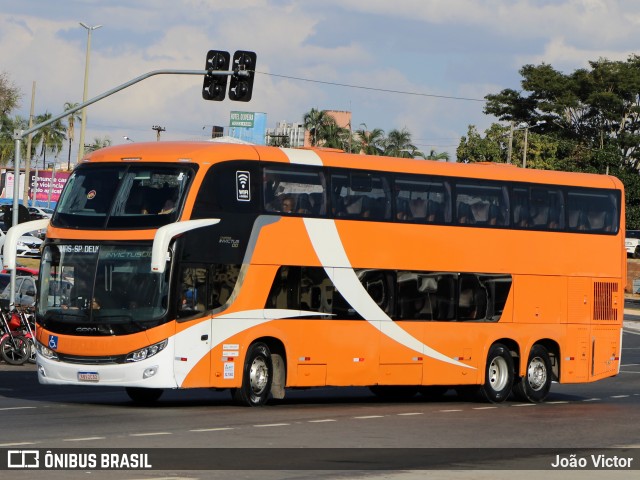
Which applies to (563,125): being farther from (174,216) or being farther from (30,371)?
(174,216)

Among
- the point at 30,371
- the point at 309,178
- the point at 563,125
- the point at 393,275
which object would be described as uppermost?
the point at 563,125

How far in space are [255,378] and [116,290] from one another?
2.76 m

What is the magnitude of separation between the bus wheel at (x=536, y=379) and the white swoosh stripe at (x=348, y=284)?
8.63 feet

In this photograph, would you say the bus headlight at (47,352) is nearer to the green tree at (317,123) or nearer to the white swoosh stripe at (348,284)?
the white swoosh stripe at (348,284)

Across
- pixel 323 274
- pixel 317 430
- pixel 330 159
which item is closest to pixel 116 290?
pixel 323 274

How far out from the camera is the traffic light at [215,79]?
33.8 m

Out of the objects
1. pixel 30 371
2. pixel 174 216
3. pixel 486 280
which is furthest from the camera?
pixel 30 371

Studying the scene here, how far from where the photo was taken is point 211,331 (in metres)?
21.2

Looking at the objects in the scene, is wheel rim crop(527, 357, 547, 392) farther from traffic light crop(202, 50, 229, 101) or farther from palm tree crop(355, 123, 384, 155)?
palm tree crop(355, 123, 384, 155)

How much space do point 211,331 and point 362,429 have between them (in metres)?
3.62

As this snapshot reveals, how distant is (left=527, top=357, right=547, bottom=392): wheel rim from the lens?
86.5ft

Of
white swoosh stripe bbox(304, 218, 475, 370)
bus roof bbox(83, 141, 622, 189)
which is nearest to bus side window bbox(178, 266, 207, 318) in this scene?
bus roof bbox(83, 141, 622, 189)

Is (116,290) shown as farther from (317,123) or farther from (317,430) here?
(317,123)

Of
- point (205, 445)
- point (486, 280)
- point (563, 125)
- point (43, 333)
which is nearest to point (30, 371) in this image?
point (43, 333)
